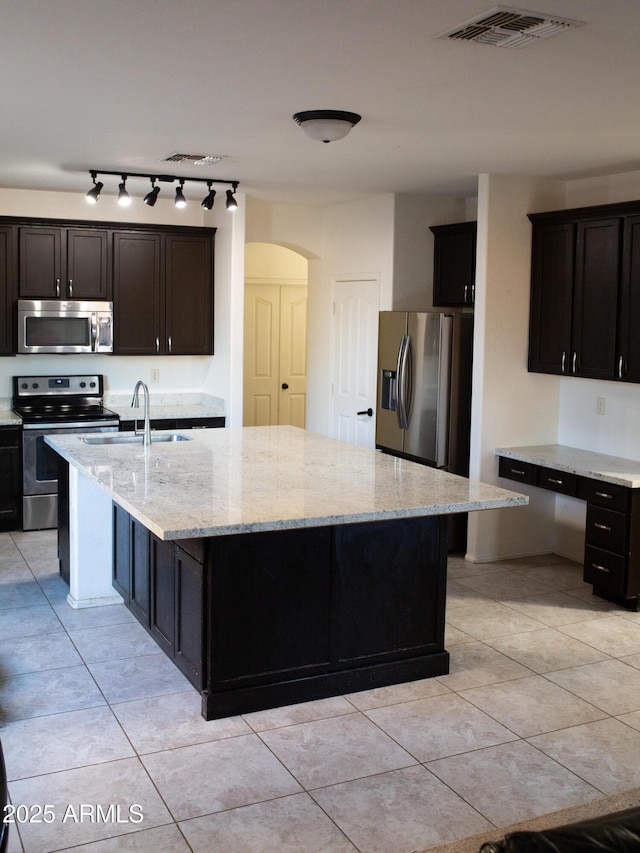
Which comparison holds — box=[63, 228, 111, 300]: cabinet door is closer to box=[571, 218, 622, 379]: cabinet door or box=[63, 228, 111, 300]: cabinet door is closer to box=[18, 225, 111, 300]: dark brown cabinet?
box=[18, 225, 111, 300]: dark brown cabinet

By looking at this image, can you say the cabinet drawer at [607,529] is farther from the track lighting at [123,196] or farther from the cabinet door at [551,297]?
the track lighting at [123,196]

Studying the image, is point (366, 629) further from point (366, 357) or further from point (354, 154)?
point (366, 357)

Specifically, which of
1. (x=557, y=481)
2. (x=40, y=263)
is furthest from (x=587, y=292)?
(x=40, y=263)

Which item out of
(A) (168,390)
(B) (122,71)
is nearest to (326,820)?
(B) (122,71)

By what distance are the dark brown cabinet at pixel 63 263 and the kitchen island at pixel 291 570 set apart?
9.42 feet

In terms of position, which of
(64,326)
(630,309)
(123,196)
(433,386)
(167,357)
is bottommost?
(433,386)

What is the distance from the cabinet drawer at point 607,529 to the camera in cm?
501

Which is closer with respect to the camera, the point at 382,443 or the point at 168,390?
the point at 382,443

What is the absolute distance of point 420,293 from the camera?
266 inches

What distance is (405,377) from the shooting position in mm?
6258

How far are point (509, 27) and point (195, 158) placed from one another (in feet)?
9.29

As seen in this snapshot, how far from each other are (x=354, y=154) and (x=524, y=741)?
323 centimetres

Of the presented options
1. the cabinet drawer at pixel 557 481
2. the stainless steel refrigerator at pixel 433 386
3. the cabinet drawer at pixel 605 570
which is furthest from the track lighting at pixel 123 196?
the cabinet drawer at pixel 605 570

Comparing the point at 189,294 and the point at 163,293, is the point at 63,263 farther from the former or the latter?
the point at 189,294
